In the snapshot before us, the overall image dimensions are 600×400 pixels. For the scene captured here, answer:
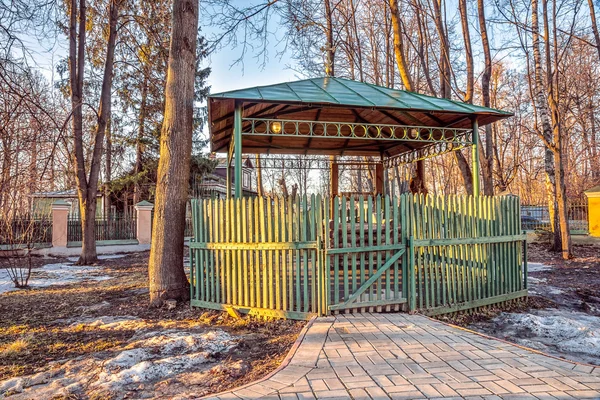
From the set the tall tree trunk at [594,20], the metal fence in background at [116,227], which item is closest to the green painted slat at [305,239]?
the metal fence in background at [116,227]

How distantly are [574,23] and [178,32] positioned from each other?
14.7 meters

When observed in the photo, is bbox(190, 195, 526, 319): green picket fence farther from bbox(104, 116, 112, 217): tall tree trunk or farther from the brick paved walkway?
bbox(104, 116, 112, 217): tall tree trunk

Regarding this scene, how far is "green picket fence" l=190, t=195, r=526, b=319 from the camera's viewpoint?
211 inches

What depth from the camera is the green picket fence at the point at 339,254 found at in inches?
211

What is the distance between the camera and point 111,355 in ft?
13.6

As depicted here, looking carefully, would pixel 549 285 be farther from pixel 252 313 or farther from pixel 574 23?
pixel 574 23

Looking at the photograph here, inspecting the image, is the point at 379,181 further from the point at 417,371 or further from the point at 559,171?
the point at 417,371

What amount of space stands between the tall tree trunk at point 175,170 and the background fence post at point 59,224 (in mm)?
11721

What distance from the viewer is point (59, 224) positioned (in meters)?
15.7

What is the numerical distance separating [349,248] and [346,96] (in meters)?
3.39

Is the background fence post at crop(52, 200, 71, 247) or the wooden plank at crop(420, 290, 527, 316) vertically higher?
the background fence post at crop(52, 200, 71, 247)

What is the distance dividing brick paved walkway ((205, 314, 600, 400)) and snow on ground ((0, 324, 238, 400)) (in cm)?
95

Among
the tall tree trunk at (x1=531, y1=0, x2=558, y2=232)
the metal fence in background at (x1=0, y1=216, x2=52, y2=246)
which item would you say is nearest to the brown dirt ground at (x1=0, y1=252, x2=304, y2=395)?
the metal fence in background at (x1=0, y1=216, x2=52, y2=246)

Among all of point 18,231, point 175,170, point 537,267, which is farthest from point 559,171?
point 18,231
